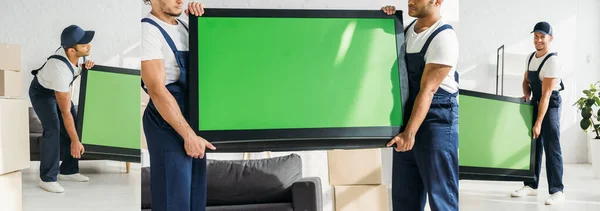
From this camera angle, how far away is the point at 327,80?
2.77 metres

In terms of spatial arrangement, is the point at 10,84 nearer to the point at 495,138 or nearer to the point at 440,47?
the point at 440,47

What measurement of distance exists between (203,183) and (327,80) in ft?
2.32

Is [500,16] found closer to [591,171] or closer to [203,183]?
[591,171]

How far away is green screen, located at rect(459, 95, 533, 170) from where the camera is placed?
10.7 ft

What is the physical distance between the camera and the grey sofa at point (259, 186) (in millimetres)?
2898

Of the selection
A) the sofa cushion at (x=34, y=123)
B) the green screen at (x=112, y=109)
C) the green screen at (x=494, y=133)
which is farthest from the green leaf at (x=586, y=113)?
the sofa cushion at (x=34, y=123)

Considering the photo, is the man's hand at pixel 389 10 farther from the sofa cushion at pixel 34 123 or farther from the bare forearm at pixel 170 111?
the sofa cushion at pixel 34 123

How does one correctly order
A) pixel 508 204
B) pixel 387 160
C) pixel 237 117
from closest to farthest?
pixel 237 117
pixel 387 160
pixel 508 204

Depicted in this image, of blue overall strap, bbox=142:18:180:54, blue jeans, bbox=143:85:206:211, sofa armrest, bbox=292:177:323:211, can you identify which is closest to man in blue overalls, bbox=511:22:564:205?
sofa armrest, bbox=292:177:323:211

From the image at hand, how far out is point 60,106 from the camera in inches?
143

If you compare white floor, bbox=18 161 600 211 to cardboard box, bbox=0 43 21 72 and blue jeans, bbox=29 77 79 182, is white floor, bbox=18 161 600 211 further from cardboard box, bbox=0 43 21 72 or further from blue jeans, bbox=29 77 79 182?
cardboard box, bbox=0 43 21 72

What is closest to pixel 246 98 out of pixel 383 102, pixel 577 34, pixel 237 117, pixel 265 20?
pixel 237 117

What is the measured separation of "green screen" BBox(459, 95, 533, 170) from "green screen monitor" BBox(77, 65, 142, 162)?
164 cm

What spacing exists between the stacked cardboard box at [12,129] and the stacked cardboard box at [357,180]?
205cm
